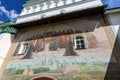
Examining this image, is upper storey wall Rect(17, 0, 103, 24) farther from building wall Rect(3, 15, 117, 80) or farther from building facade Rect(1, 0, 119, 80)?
building wall Rect(3, 15, 117, 80)

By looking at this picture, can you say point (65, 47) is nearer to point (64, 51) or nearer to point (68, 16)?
point (64, 51)

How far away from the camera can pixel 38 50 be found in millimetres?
9594

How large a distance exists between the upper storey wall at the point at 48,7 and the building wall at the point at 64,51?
1.87m

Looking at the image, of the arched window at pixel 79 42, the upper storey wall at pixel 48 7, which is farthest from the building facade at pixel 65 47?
the upper storey wall at pixel 48 7

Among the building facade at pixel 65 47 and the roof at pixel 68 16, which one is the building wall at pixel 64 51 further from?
the roof at pixel 68 16

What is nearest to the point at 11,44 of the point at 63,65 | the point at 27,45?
the point at 27,45

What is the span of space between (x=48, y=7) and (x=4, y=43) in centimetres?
486

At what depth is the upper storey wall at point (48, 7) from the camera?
1121 centimetres

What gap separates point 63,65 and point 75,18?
338 cm

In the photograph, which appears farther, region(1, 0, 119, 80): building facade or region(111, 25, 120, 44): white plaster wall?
region(111, 25, 120, 44): white plaster wall

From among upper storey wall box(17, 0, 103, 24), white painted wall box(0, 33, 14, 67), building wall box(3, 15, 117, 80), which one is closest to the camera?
building wall box(3, 15, 117, 80)

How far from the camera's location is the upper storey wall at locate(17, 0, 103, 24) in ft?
36.8

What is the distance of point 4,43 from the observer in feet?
35.2

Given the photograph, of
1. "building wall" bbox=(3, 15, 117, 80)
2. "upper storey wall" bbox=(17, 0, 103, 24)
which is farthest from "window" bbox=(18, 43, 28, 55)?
"upper storey wall" bbox=(17, 0, 103, 24)
